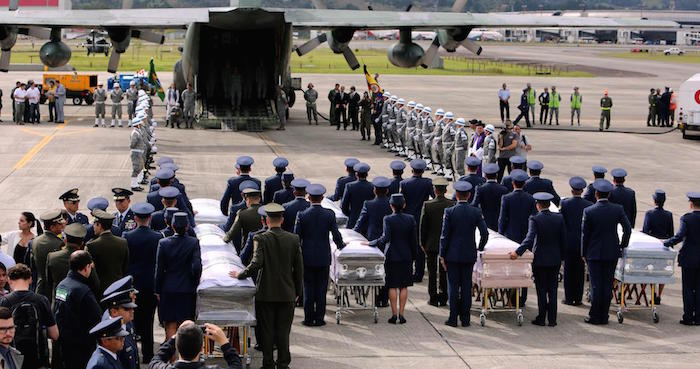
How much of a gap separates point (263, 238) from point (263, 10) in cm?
1792

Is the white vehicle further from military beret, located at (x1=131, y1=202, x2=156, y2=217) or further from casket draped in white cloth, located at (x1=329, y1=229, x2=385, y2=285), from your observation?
military beret, located at (x1=131, y1=202, x2=156, y2=217)

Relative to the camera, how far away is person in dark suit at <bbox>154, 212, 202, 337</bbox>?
9.59 m

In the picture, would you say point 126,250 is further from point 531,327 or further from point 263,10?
point 263,10

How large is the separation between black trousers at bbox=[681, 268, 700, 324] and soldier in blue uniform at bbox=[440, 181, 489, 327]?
2.61 meters

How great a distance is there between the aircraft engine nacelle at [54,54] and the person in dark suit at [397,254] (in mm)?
19467

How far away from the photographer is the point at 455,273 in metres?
11.6

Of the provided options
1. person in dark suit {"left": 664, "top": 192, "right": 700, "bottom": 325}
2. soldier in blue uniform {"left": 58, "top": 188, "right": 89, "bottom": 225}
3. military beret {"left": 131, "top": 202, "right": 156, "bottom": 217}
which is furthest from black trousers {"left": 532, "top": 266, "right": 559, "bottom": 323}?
soldier in blue uniform {"left": 58, "top": 188, "right": 89, "bottom": 225}

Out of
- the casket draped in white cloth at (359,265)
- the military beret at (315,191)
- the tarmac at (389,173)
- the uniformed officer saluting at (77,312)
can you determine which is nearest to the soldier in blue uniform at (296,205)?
the military beret at (315,191)

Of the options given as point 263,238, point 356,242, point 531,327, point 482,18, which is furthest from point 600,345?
point 482,18

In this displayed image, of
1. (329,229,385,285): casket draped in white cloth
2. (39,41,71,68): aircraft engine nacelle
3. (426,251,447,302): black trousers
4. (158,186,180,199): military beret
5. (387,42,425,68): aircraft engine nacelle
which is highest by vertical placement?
(387,42,425,68): aircraft engine nacelle

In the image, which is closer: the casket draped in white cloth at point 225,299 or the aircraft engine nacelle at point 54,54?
the casket draped in white cloth at point 225,299

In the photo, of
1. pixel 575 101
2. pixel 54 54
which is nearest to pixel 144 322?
pixel 54 54

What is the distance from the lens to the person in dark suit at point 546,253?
38.3 ft

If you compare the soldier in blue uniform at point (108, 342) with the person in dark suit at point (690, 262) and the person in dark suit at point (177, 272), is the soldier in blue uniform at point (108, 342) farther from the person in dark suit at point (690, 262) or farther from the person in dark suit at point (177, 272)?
the person in dark suit at point (690, 262)
